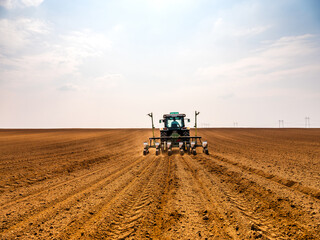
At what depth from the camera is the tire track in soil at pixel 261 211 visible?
3.84 metres

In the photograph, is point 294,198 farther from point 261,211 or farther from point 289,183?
point 289,183

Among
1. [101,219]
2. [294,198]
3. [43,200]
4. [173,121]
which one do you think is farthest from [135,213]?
[173,121]

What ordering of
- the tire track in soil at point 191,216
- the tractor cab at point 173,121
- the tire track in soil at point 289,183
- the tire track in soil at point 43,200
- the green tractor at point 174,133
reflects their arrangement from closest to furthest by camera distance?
the tire track in soil at point 191,216, the tire track in soil at point 43,200, the tire track in soil at point 289,183, the green tractor at point 174,133, the tractor cab at point 173,121

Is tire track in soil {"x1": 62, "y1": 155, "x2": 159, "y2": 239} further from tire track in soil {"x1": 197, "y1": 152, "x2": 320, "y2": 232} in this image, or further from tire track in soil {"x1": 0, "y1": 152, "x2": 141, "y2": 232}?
tire track in soil {"x1": 197, "y1": 152, "x2": 320, "y2": 232}

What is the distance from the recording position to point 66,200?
579cm

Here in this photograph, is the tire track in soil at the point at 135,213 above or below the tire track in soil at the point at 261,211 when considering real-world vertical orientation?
above

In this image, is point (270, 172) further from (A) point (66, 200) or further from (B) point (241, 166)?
(A) point (66, 200)

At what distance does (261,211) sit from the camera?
4.79m

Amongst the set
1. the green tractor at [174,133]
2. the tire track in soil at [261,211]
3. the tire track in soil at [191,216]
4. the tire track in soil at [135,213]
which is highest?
the green tractor at [174,133]

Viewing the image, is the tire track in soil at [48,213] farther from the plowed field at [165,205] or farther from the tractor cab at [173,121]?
the tractor cab at [173,121]

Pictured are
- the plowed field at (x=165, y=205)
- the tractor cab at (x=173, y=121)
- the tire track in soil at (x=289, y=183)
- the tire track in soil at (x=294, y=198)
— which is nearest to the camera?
the plowed field at (x=165, y=205)

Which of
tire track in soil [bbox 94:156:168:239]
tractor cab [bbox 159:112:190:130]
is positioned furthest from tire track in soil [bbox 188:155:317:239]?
tractor cab [bbox 159:112:190:130]

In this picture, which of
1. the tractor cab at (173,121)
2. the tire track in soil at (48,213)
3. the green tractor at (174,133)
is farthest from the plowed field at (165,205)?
the tractor cab at (173,121)

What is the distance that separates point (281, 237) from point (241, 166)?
6.55 m
